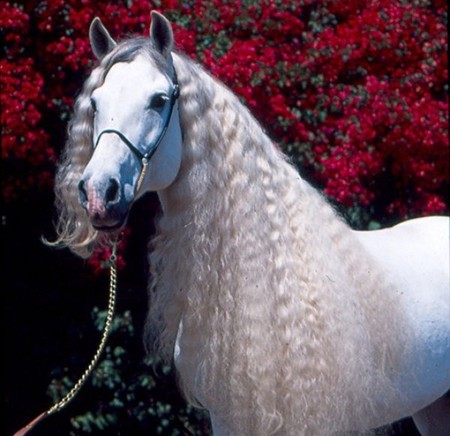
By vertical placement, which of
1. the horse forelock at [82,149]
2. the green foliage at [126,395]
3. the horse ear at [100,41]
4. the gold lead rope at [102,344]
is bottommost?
the green foliage at [126,395]

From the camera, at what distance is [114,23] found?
431cm

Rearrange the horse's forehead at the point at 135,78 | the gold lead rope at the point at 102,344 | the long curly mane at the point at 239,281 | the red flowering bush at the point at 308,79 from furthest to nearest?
the red flowering bush at the point at 308,79 < the gold lead rope at the point at 102,344 < the long curly mane at the point at 239,281 < the horse's forehead at the point at 135,78

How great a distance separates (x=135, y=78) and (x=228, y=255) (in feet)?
1.59

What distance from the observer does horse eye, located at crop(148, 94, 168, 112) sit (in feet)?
8.47

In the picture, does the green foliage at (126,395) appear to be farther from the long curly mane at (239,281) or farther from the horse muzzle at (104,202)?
the horse muzzle at (104,202)

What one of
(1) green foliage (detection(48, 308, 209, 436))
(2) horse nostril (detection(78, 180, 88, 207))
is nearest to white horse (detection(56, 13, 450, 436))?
(2) horse nostril (detection(78, 180, 88, 207))

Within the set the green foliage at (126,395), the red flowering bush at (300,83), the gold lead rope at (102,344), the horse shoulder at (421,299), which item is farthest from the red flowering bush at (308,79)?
the gold lead rope at (102,344)

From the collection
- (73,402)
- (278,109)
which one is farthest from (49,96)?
(73,402)

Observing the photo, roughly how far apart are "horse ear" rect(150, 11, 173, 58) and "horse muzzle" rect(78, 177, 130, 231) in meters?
0.40

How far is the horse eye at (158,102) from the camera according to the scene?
2.58 m

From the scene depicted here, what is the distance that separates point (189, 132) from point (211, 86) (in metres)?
0.15

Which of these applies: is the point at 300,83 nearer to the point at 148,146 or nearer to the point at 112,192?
the point at 148,146

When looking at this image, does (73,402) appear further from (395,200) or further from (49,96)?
(395,200)

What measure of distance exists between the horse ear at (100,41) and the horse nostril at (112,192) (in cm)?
48
